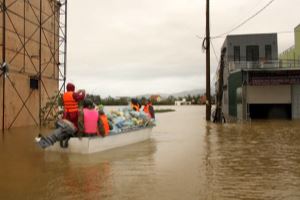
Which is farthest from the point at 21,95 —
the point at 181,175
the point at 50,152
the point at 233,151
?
the point at 181,175

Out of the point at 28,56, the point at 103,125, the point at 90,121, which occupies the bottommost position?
the point at 103,125

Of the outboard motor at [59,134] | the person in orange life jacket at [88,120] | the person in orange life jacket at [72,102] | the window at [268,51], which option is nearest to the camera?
the outboard motor at [59,134]

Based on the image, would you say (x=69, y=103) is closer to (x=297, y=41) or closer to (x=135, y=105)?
(x=135, y=105)

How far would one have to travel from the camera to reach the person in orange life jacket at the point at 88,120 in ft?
39.8

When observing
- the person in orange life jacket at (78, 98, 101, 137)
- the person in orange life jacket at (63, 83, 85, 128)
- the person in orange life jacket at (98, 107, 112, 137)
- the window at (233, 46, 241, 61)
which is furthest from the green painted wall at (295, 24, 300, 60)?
the person in orange life jacket at (63, 83, 85, 128)

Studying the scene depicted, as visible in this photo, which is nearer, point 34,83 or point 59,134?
point 59,134

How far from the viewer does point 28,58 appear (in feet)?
82.8

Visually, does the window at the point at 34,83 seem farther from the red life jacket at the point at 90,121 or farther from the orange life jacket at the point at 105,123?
the red life jacket at the point at 90,121

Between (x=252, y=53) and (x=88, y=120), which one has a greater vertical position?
(x=252, y=53)

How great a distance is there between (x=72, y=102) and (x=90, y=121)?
0.77 metres

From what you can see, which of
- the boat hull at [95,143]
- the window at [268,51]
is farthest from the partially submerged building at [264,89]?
the boat hull at [95,143]

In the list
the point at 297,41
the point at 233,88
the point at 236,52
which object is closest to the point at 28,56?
the point at 233,88

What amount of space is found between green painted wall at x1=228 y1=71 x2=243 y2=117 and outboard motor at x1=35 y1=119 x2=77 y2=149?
21.0 m

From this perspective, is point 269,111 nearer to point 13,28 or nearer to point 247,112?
point 247,112
